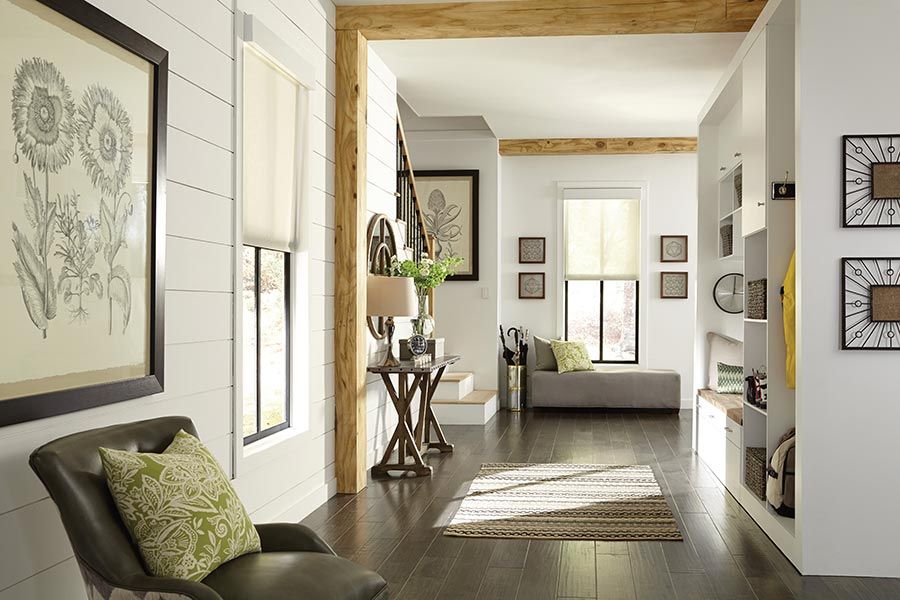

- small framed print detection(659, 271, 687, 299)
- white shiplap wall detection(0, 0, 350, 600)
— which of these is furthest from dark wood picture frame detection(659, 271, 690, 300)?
white shiplap wall detection(0, 0, 350, 600)

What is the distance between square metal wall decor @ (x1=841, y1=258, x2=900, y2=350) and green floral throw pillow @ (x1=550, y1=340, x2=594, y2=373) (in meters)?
6.07

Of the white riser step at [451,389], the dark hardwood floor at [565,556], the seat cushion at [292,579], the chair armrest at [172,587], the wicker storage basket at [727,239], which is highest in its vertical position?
the wicker storage basket at [727,239]

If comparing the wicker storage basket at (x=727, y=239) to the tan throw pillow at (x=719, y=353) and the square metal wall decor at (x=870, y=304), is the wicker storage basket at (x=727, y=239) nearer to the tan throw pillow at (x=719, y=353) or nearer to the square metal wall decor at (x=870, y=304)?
the tan throw pillow at (x=719, y=353)

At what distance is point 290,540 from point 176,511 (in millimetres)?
520

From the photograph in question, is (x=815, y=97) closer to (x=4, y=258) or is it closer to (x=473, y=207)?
(x=4, y=258)

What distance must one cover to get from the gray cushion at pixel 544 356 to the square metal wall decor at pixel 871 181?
20.6 feet

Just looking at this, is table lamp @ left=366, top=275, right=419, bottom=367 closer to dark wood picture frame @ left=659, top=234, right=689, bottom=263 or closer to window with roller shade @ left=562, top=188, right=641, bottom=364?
window with roller shade @ left=562, top=188, right=641, bottom=364

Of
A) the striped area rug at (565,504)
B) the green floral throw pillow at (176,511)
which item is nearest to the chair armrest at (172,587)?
the green floral throw pillow at (176,511)

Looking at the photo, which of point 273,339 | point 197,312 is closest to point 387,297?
point 273,339

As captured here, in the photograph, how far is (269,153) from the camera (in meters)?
4.44

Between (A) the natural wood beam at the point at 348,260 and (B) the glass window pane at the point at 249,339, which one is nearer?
(B) the glass window pane at the point at 249,339

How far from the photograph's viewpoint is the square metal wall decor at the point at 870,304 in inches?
157

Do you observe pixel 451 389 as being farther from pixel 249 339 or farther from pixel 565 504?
pixel 249 339

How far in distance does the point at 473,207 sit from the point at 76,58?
7519mm
